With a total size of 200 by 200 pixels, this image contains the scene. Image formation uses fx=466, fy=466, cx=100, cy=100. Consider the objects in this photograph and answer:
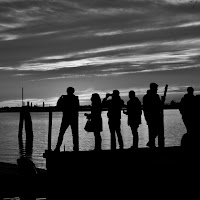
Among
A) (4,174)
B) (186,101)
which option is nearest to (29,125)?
(4,174)

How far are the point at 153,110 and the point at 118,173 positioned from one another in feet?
10.3

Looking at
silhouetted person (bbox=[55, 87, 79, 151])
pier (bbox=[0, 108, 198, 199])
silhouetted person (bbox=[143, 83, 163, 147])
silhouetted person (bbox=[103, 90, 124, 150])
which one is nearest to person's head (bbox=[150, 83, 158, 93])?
silhouetted person (bbox=[143, 83, 163, 147])

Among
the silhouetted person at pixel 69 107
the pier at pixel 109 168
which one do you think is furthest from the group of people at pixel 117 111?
the pier at pixel 109 168

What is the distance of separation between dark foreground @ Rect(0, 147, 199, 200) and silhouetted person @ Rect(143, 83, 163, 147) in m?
1.81

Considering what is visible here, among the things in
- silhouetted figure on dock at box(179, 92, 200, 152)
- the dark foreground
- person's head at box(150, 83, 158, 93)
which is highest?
person's head at box(150, 83, 158, 93)

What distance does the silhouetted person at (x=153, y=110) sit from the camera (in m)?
14.2

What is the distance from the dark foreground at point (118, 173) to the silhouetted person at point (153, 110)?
5.92ft

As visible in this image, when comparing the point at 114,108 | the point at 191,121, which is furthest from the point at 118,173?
the point at 114,108

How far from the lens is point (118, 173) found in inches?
466

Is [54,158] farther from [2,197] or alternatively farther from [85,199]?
[2,197]

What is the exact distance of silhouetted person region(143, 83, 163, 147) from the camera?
14.2 m

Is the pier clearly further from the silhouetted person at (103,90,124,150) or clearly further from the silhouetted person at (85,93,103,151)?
the silhouetted person at (103,90,124,150)

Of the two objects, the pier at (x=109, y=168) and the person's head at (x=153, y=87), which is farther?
the person's head at (x=153, y=87)

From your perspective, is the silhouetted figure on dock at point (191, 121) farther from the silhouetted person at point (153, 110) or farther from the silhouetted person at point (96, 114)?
the silhouetted person at point (96, 114)
